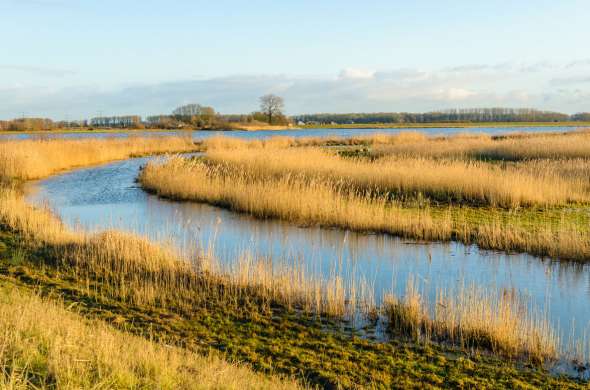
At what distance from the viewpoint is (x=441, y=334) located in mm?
6230

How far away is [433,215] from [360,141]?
27191 millimetres

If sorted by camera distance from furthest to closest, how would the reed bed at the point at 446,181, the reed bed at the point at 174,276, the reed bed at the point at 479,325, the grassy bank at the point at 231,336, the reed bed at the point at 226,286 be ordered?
1. the reed bed at the point at 446,181
2. the reed bed at the point at 174,276
3. the reed bed at the point at 226,286
4. the reed bed at the point at 479,325
5. the grassy bank at the point at 231,336

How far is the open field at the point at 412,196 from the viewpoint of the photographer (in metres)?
11.4

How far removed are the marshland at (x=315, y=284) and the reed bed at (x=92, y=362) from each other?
2 centimetres

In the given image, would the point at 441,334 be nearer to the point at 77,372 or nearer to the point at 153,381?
the point at 153,381

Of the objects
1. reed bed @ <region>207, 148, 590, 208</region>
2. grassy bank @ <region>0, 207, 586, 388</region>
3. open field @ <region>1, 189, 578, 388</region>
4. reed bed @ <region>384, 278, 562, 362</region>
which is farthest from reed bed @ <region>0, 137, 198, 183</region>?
reed bed @ <region>384, 278, 562, 362</region>

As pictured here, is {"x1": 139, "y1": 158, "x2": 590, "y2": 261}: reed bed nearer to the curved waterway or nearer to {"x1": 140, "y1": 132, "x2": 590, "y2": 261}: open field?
{"x1": 140, "y1": 132, "x2": 590, "y2": 261}: open field

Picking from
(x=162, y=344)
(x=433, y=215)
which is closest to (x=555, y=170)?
(x=433, y=215)

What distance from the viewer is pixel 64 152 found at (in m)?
27.3

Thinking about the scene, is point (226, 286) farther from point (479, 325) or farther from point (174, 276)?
point (479, 325)

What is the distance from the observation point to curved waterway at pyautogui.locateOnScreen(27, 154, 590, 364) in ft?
26.1

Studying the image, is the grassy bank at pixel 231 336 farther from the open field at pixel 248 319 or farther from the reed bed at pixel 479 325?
the reed bed at pixel 479 325

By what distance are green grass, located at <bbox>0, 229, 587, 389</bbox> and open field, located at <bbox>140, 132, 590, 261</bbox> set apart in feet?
17.4

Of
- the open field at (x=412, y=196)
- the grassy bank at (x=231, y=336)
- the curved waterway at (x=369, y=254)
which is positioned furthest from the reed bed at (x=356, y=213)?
the grassy bank at (x=231, y=336)
